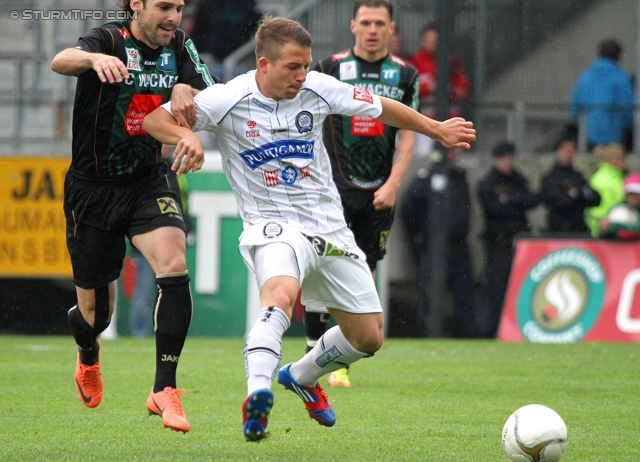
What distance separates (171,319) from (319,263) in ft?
2.70

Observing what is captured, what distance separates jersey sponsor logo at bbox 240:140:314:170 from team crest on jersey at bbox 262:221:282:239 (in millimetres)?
325

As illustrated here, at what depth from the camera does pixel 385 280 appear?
11609 millimetres

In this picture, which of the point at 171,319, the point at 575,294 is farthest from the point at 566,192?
the point at 171,319

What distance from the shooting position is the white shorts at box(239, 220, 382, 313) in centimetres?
502

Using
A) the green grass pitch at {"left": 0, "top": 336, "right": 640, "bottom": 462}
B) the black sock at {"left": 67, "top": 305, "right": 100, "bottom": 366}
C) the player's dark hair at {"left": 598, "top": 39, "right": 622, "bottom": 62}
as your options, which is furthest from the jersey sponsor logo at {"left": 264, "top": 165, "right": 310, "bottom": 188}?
the player's dark hair at {"left": 598, "top": 39, "right": 622, "bottom": 62}

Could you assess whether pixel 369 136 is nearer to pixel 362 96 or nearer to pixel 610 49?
pixel 362 96

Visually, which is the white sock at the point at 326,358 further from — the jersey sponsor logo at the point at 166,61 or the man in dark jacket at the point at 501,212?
the man in dark jacket at the point at 501,212

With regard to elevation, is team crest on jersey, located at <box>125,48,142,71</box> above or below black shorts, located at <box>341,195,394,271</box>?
above

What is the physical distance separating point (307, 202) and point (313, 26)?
7672 mm

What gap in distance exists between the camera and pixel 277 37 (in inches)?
202

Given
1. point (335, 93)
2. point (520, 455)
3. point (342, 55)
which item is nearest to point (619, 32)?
point (342, 55)

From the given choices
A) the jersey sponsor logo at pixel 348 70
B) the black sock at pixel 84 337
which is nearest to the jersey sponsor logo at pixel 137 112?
the black sock at pixel 84 337

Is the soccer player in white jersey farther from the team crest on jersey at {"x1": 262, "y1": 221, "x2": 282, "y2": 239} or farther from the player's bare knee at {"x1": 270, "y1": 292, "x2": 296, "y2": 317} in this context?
the player's bare knee at {"x1": 270, "y1": 292, "x2": 296, "y2": 317}

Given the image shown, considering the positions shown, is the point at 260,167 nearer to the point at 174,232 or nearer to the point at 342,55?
the point at 174,232
